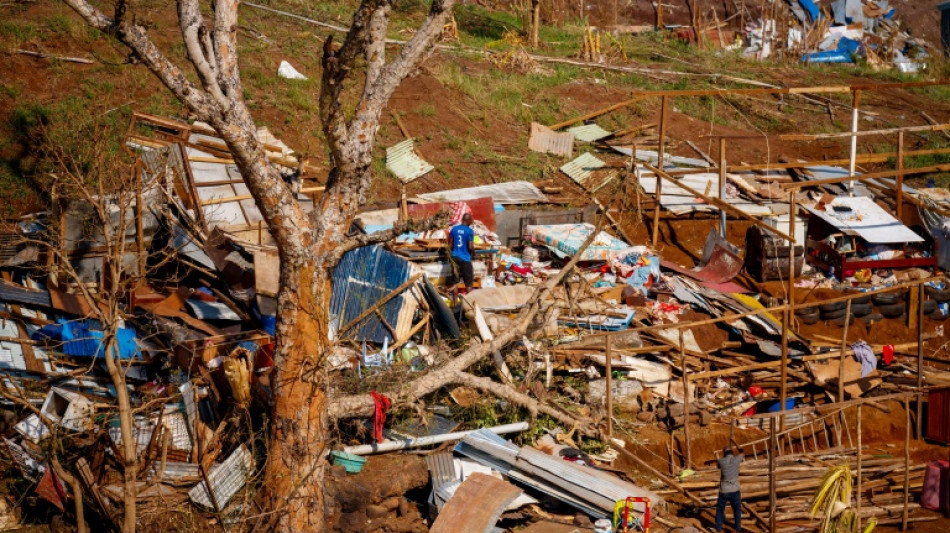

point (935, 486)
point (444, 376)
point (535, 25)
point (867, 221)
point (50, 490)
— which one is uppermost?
point (535, 25)

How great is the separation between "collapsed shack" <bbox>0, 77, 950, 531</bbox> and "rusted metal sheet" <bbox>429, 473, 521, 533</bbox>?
24mm

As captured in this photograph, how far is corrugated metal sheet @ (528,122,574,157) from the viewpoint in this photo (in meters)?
19.7

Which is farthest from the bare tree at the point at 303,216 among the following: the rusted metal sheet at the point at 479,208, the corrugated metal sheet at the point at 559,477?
the rusted metal sheet at the point at 479,208

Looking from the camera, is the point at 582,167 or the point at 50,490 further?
the point at 582,167

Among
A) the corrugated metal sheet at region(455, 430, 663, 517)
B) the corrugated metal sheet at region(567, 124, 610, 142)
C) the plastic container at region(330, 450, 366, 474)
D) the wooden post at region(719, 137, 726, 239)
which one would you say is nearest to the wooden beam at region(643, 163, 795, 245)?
the wooden post at region(719, 137, 726, 239)

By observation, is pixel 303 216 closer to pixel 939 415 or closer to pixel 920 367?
pixel 920 367

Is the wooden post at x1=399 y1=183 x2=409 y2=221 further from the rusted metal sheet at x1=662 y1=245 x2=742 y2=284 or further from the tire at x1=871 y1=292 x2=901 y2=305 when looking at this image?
the tire at x1=871 y1=292 x2=901 y2=305

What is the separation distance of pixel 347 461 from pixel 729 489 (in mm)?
4181

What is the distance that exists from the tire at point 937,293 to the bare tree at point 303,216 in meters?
11.3

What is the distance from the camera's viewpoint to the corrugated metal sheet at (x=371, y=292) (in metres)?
12.5

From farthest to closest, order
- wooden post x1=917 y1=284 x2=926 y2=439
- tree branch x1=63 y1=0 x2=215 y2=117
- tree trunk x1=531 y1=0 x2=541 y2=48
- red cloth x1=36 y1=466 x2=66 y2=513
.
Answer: tree trunk x1=531 y1=0 x2=541 y2=48 → wooden post x1=917 y1=284 x2=926 y2=439 → red cloth x1=36 y1=466 x2=66 y2=513 → tree branch x1=63 y1=0 x2=215 y2=117

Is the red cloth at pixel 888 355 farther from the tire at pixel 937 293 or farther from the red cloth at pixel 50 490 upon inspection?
the red cloth at pixel 50 490

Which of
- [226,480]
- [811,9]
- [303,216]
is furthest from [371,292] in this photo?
[811,9]

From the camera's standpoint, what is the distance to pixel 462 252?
13828 mm
